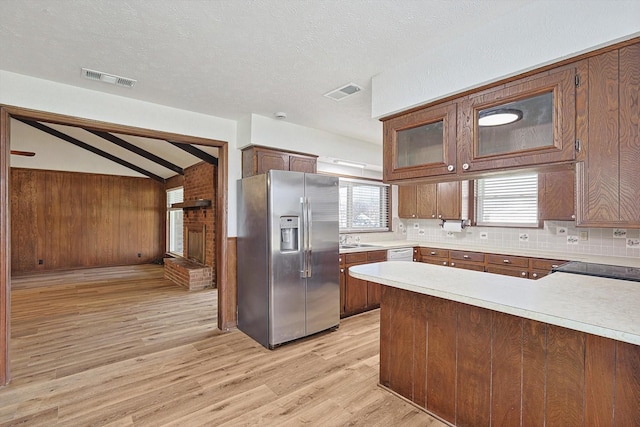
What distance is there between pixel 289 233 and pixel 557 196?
3132 millimetres

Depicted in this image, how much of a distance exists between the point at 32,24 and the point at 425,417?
354 cm

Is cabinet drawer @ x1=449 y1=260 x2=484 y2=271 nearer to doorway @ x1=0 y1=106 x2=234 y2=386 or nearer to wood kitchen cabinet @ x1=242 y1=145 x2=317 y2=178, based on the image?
wood kitchen cabinet @ x1=242 y1=145 x2=317 y2=178

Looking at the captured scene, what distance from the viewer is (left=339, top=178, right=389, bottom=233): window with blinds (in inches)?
202

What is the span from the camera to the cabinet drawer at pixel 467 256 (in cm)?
401

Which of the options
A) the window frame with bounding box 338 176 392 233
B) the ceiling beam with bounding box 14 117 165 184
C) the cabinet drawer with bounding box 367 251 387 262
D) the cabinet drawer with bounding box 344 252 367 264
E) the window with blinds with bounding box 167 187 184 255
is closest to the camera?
the cabinet drawer with bounding box 344 252 367 264

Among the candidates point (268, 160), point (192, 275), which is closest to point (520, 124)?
point (268, 160)

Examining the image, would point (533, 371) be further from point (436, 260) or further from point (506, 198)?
point (506, 198)

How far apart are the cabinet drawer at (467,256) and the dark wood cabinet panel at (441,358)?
2.27 metres

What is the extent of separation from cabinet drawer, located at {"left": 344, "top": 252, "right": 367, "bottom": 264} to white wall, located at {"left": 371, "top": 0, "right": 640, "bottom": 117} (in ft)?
7.06

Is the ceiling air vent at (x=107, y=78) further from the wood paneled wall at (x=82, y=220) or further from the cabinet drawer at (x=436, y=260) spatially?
the wood paneled wall at (x=82, y=220)

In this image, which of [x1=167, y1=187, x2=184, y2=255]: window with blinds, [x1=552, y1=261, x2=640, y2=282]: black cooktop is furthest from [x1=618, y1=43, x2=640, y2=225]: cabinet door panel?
[x1=167, y1=187, x2=184, y2=255]: window with blinds

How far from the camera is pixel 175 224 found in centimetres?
854

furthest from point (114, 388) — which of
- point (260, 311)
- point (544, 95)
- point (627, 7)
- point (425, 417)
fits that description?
point (627, 7)

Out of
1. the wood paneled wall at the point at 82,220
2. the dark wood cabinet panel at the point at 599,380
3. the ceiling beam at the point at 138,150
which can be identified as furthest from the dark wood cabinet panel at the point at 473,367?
the wood paneled wall at the point at 82,220
